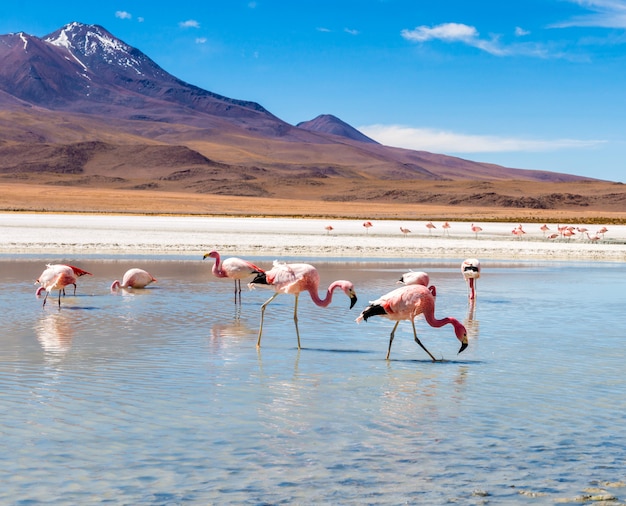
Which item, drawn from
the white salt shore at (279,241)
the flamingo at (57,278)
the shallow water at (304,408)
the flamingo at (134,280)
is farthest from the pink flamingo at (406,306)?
the white salt shore at (279,241)

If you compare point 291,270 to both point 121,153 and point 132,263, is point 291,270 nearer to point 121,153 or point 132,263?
point 132,263

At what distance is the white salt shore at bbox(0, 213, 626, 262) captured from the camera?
91.5ft

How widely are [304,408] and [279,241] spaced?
2441cm

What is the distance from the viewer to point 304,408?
7504mm

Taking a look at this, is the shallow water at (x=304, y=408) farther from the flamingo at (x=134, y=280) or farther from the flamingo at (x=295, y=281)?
the flamingo at (x=134, y=280)

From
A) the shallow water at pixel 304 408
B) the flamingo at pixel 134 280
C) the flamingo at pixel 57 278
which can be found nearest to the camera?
the shallow water at pixel 304 408

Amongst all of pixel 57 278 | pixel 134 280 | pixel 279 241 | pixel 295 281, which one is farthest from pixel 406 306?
pixel 279 241

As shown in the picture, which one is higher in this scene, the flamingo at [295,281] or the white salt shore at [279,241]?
the white salt shore at [279,241]

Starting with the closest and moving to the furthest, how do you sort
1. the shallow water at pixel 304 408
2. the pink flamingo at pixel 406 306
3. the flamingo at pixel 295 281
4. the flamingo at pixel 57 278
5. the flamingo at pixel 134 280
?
the shallow water at pixel 304 408 < the pink flamingo at pixel 406 306 < the flamingo at pixel 295 281 < the flamingo at pixel 57 278 < the flamingo at pixel 134 280

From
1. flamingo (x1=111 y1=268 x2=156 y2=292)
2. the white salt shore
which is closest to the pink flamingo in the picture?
flamingo (x1=111 y1=268 x2=156 y2=292)

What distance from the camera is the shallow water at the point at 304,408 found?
557cm

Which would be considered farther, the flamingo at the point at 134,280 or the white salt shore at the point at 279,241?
the white salt shore at the point at 279,241

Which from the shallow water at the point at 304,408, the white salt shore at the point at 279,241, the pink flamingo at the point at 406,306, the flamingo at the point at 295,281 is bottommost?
the shallow water at the point at 304,408

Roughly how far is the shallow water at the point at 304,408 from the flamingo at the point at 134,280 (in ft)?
7.38
